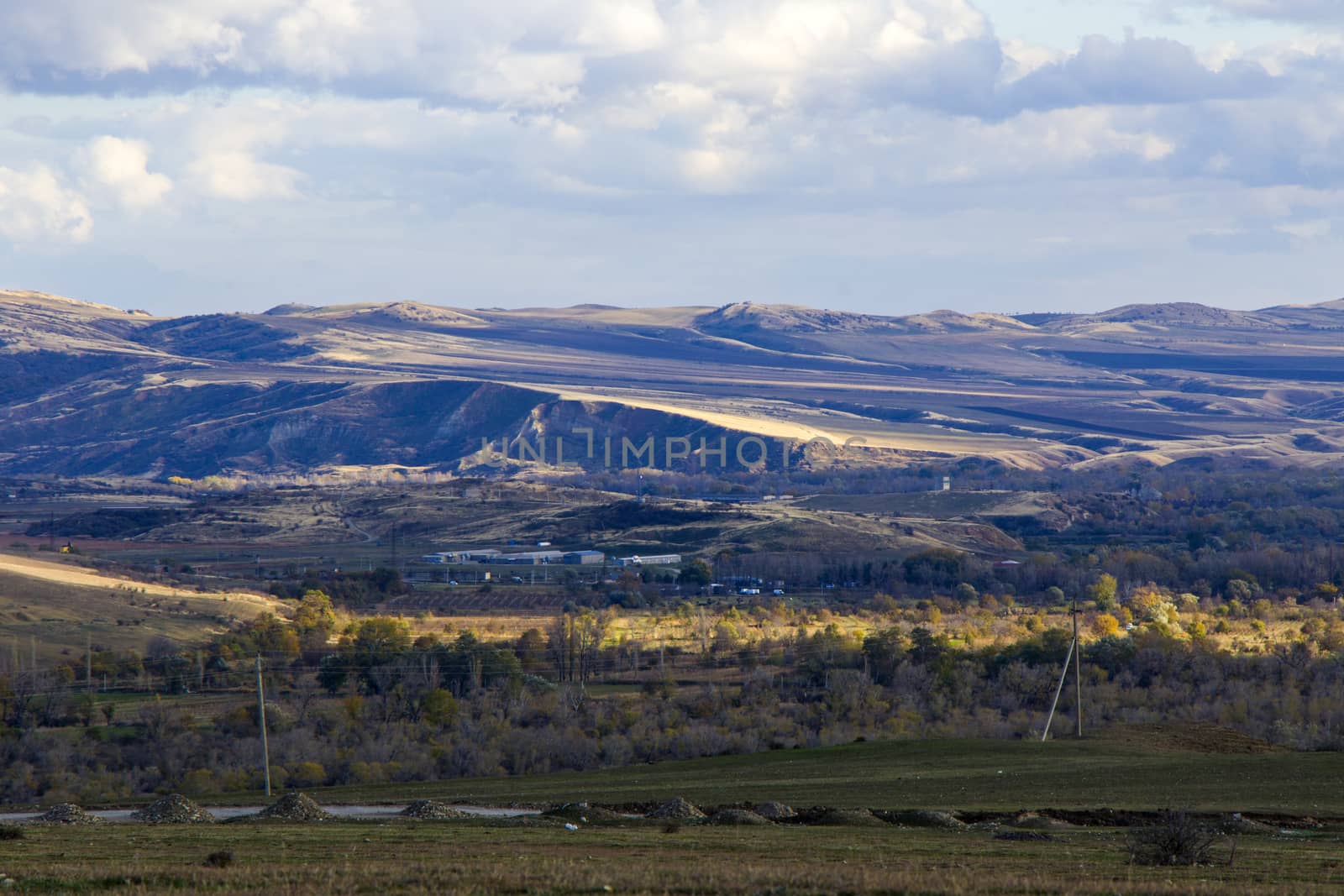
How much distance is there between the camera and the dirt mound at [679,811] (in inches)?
1247

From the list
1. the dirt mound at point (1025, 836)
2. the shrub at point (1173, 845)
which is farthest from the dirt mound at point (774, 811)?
the shrub at point (1173, 845)

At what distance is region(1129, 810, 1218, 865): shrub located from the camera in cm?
2317

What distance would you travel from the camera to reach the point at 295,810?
107 ft

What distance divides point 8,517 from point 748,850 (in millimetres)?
163149

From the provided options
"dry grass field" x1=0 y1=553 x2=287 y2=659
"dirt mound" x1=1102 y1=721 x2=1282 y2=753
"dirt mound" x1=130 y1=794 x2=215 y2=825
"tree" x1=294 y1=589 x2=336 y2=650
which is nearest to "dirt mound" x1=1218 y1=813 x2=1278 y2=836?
"dirt mound" x1=1102 y1=721 x2=1282 y2=753

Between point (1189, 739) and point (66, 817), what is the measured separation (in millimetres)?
32339

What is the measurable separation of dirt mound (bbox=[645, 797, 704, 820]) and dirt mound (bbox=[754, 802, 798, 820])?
1.21m

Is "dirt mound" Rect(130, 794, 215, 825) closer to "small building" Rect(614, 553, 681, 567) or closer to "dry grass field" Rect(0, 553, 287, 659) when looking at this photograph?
"dry grass field" Rect(0, 553, 287, 659)

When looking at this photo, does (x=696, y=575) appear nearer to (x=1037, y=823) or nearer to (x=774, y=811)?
(x=774, y=811)

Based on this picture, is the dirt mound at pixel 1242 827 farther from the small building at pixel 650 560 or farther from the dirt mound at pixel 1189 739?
the small building at pixel 650 560

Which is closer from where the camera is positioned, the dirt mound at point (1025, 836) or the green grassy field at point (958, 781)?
the dirt mound at point (1025, 836)

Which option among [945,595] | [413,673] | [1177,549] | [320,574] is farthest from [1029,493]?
[413,673]

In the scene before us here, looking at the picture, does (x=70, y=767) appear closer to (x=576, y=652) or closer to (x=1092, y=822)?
(x=576, y=652)

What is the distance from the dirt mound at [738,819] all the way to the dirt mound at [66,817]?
12.4 meters
